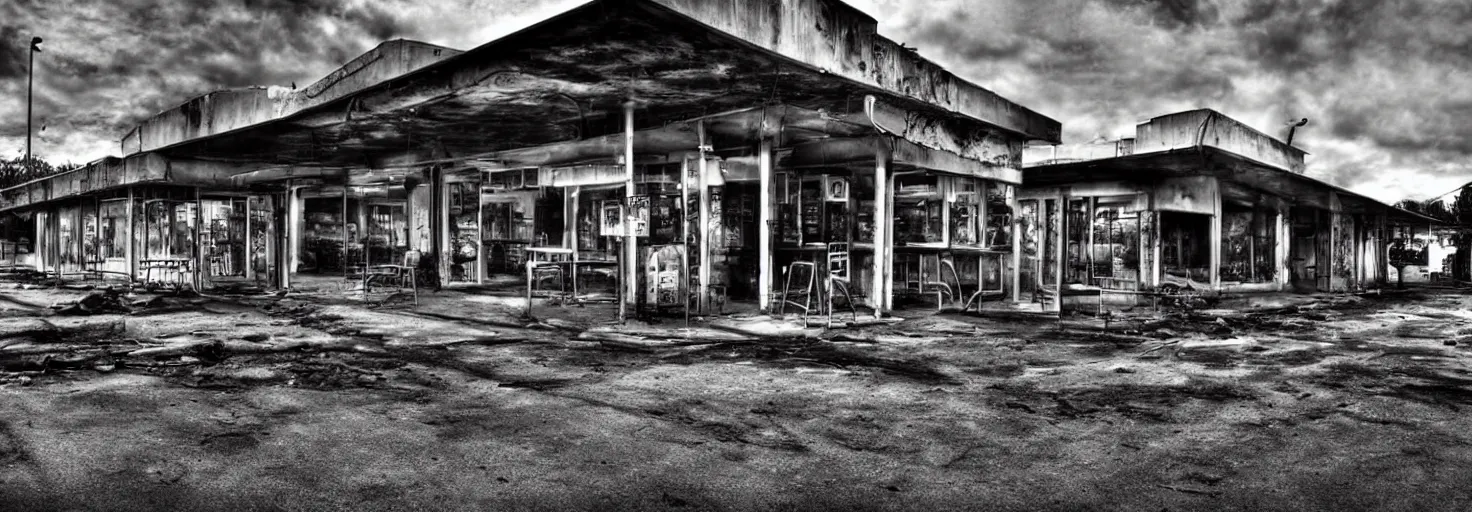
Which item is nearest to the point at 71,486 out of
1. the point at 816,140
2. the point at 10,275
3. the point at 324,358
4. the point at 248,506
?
the point at 248,506

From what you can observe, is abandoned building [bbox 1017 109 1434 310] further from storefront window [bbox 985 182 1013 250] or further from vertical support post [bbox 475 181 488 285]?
vertical support post [bbox 475 181 488 285]

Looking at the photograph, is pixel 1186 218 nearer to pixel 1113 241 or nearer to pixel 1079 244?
pixel 1113 241

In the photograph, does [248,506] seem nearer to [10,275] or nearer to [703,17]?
[703,17]

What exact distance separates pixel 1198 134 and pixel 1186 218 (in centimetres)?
621

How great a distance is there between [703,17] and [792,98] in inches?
132

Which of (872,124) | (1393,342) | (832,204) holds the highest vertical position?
(872,124)

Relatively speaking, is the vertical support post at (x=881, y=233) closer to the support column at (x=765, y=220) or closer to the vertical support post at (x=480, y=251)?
the support column at (x=765, y=220)

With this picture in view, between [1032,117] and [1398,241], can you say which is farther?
[1398,241]

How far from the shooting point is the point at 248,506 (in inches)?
134

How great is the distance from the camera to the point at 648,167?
1394 centimetres

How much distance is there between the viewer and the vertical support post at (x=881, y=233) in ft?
40.7

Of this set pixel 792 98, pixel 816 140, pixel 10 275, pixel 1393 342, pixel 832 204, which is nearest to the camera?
pixel 1393 342

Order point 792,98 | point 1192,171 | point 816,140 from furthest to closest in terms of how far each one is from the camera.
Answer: point 1192,171 → point 816,140 → point 792,98

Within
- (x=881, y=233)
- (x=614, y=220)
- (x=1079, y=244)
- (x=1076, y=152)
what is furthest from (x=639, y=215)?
(x=1076, y=152)
